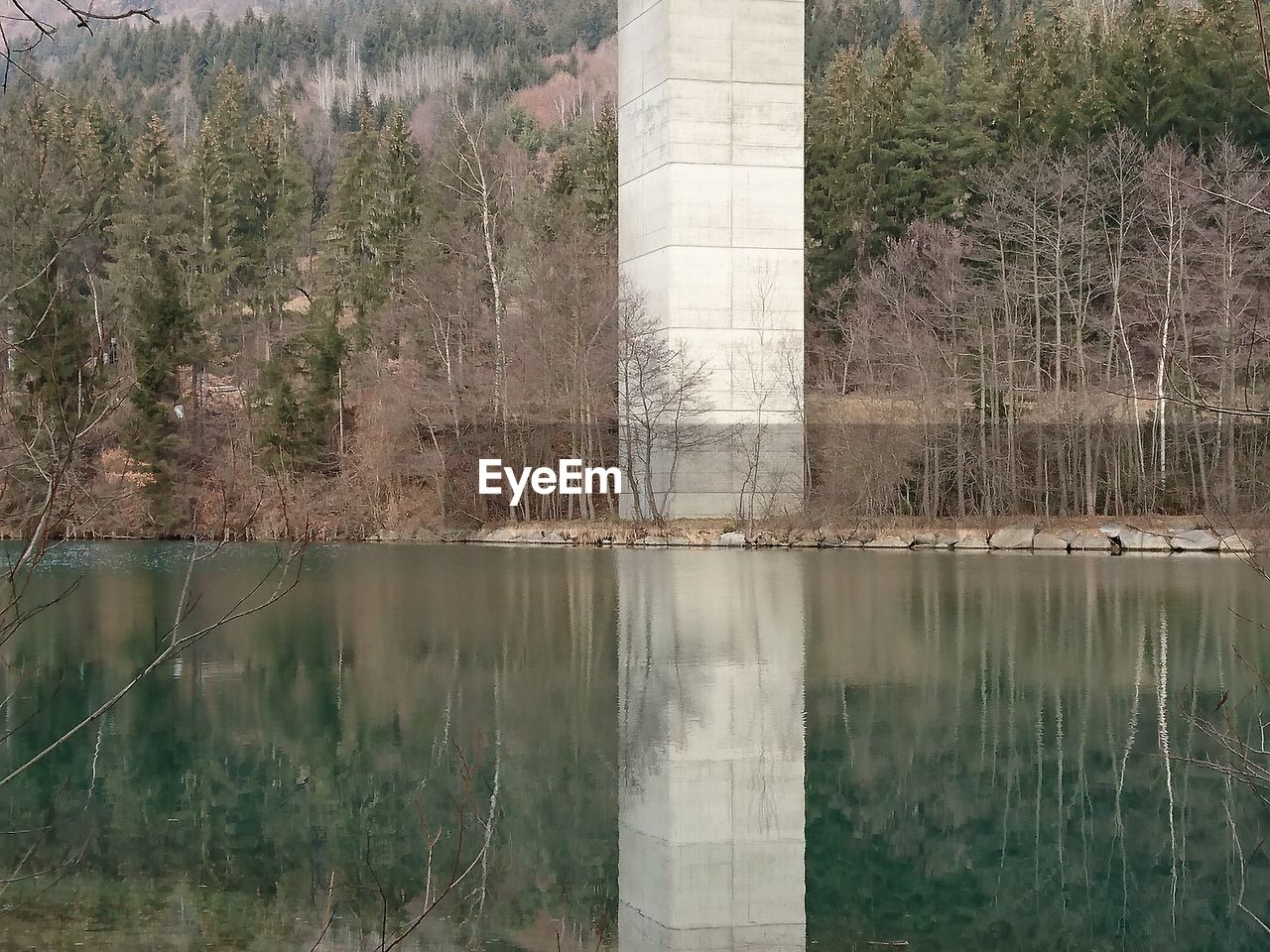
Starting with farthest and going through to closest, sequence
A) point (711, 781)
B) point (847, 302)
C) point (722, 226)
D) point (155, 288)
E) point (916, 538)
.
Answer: point (847, 302)
point (155, 288)
point (722, 226)
point (916, 538)
point (711, 781)

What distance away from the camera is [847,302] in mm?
44750

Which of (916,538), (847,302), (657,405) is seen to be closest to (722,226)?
(657,405)

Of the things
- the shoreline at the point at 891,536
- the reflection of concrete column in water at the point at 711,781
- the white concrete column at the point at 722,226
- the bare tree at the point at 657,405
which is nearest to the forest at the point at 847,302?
the shoreline at the point at 891,536

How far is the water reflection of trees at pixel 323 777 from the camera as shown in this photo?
A: 6.18 m

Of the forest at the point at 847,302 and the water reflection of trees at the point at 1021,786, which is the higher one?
the forest at the point at 847,302

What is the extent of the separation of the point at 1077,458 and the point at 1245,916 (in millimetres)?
27286

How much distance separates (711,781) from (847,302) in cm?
3723

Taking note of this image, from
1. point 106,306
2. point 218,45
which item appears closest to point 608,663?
point 106,306

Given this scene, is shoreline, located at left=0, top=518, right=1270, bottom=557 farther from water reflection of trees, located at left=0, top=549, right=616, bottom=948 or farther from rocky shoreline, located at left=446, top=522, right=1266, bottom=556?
water reflection of trees, located at left=0, top=549, right=616, bottom=948

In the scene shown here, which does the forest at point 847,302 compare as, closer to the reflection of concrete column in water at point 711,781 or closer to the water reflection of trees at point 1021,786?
the water reflection of trees at point 1021,786

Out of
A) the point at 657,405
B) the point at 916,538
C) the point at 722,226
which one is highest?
the point at 722,226

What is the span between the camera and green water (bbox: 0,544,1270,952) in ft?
19.9

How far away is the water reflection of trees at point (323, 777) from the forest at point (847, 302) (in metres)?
10.1

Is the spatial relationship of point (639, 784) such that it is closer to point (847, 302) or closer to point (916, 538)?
point (916, 538)
